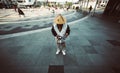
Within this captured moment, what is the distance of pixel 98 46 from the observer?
5.99 meters

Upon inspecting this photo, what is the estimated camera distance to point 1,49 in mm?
5512

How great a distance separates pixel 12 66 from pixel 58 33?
7.04ft

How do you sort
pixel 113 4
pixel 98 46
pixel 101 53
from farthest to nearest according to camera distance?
pixel 113 4, pixel 98 46, pixel 101 53

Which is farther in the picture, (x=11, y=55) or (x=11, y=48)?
(x=11, y=48)

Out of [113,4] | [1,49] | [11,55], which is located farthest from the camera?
[113,4]

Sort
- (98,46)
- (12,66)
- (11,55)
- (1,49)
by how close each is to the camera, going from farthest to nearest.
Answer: (98,46), (1,49), (11,55), (12,66)

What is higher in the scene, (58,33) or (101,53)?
(58,33)

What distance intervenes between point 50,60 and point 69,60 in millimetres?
785

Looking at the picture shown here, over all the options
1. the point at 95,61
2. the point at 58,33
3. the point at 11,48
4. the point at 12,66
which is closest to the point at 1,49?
the point at 11,48

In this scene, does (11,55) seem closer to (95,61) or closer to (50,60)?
(50,60)

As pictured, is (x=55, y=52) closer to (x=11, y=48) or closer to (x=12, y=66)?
(x=12, y=66)

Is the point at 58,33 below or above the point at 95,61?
above

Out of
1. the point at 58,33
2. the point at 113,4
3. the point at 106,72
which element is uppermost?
the point at 113,4

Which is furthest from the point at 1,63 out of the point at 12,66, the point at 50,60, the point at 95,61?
the point at 95,61
